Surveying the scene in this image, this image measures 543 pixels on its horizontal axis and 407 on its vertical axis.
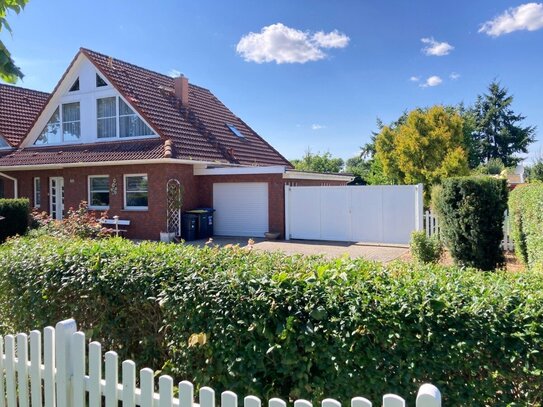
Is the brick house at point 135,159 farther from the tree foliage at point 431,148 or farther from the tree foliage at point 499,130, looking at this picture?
the tree foliage at point 499,130

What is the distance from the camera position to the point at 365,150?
47.3 meters

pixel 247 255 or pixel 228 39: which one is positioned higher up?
pixel 228 39

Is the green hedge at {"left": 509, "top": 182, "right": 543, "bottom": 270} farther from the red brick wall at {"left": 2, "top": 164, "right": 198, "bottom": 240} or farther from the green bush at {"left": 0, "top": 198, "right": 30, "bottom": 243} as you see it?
the green bush at {"left": 0, "top": 198, "right": 30, "bottom": 243}

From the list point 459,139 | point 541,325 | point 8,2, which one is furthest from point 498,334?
point 459,139

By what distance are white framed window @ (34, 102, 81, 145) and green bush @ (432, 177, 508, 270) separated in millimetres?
17212

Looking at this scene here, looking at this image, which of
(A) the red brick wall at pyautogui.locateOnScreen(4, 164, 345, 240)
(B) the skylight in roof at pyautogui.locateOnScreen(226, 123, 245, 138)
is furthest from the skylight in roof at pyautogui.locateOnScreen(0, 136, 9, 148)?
(B) the skylight in roof at pyautogui.locateOnScreen(226, 123, 245, 138)

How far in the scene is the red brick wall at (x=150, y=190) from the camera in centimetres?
1650

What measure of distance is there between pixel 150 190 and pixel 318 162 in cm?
2808

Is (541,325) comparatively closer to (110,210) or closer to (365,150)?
(110,210)

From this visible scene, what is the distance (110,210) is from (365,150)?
115 feet

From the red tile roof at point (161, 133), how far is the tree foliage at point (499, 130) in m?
35.1

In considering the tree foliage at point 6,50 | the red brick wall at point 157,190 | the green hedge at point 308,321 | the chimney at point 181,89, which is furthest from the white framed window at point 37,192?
the green hedge at point 308,321

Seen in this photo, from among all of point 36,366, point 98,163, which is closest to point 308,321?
point 36,366

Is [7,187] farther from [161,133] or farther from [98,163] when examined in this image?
[161,133]
